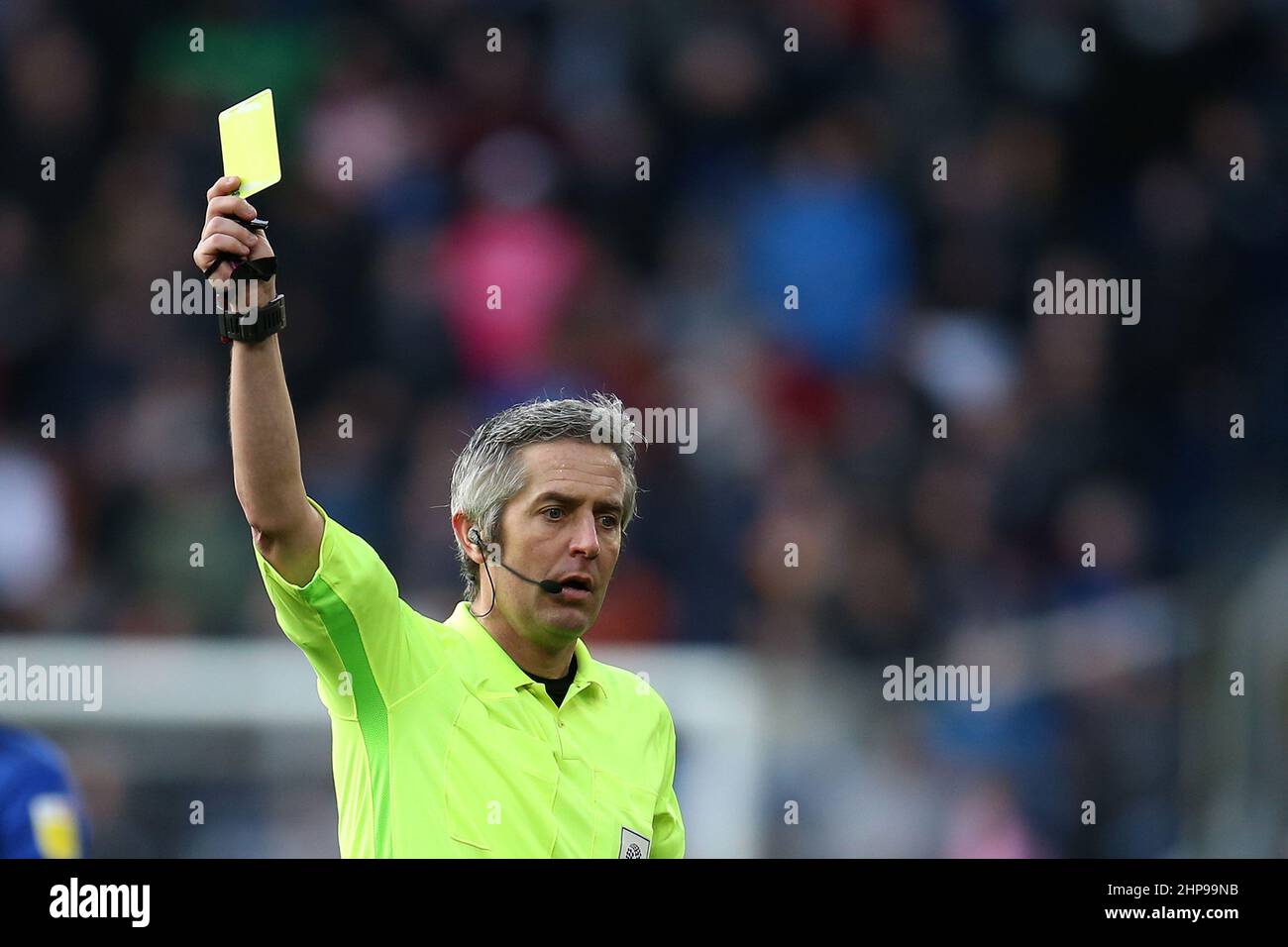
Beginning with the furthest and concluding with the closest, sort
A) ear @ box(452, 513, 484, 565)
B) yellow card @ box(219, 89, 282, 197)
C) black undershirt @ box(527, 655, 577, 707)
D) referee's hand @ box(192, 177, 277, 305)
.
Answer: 1. ear @ box(452, 513, 484, 565)
2. black undershirt @ box(527, 655, 577, 707)
3. yellow card @ box(219, 89, 282, 197)
4. referee's hand @ box(192, 177, 277, 305)

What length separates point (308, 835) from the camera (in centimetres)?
538

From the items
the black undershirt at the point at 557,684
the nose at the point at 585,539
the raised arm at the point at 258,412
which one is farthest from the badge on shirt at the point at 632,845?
→ the raised arm at the point at 258,412

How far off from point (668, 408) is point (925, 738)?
1.63 meters

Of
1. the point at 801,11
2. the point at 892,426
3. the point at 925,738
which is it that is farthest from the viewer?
the point at 801,11

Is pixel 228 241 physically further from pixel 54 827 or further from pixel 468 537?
pixel 54 827

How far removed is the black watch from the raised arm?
0.01m

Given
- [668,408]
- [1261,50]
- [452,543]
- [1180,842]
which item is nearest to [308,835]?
[452,543]

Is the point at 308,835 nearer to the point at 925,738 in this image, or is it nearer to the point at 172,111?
the point at 925,738

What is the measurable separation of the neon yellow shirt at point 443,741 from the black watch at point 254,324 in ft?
1.13

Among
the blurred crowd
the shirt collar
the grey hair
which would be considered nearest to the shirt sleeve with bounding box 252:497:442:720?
the shirt collar

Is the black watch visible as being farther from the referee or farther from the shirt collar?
the shirt collar

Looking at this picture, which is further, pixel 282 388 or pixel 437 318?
pixel 437 318

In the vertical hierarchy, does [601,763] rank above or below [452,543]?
below

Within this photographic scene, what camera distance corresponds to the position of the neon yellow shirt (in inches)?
113
